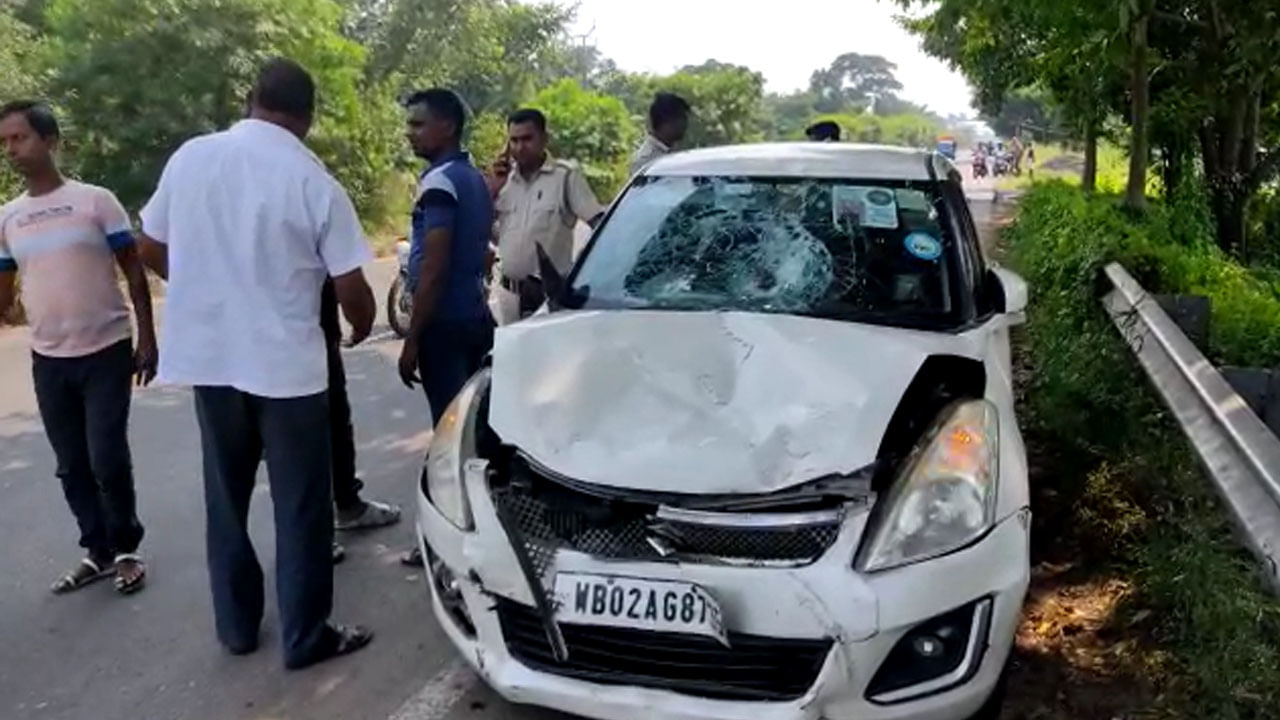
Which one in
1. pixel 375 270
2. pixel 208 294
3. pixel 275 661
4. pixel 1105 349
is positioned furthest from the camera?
pixel 375 270

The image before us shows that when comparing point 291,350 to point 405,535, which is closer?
point 291,350

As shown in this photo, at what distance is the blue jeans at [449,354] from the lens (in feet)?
15.0

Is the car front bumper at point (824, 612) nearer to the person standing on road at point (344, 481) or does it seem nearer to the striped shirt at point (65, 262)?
the person standing on road at point (344, 481)

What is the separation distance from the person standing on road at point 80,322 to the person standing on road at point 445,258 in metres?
1.05

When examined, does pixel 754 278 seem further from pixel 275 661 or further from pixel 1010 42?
pixel 1010 42

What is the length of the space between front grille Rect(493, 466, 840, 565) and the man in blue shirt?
1.45 metres

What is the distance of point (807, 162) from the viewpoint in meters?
4.68

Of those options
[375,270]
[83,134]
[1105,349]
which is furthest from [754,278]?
[83,134]

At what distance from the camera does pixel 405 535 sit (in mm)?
5059

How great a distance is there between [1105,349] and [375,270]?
1148 cm

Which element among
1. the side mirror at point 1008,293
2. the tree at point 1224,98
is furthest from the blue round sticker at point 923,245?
the tree at point 1224,98

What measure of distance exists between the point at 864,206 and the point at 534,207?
1.78 metres

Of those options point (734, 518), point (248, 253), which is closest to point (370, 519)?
point (248, 253)

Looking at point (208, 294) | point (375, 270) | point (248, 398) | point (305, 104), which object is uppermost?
point (305, 104)
